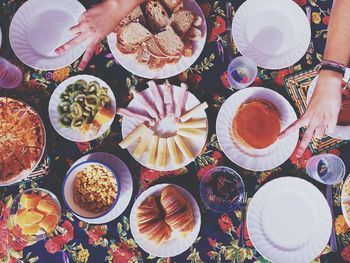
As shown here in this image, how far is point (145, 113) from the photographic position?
5.37 feet

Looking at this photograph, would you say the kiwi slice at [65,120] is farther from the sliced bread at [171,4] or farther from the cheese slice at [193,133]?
the sliced bread at [171,4]

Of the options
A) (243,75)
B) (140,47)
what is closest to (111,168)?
(140,47)

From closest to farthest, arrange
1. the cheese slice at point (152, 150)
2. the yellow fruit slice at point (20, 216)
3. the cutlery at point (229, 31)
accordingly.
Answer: the yellow fruit slice at point (20, 216) < the cheese slice at point (152, 150) < the cutlery at point (229, 31)

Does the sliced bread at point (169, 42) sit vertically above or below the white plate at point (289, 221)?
above

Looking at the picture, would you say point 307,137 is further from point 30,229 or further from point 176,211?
point 30,229

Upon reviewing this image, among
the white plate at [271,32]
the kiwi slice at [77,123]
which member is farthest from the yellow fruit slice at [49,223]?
the white plate at [271,32]

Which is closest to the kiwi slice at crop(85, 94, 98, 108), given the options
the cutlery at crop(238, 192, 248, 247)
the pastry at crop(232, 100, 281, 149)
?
the pastry at crop(232, 100, 281, 149)

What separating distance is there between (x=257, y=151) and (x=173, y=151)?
0.29 metres

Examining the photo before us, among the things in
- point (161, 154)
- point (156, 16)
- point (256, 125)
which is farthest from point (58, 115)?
point (256, 125)

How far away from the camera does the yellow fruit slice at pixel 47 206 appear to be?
152cm

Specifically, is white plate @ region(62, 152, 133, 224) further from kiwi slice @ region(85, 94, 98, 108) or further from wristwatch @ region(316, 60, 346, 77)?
wristwatch @ region(316, 60, 346, 77)

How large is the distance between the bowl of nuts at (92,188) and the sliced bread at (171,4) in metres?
0.60

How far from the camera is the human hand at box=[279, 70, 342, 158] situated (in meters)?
1.54

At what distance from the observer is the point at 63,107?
1.62 meters
